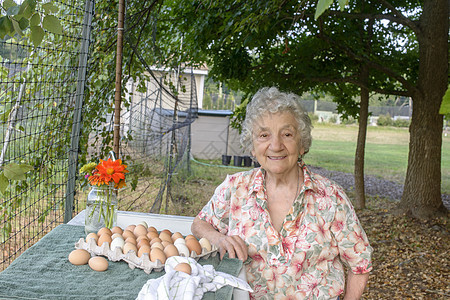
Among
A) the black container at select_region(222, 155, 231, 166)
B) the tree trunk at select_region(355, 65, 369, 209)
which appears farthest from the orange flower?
the black container at select_region(222, 155, 231, 166)

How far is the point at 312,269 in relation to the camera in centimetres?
173

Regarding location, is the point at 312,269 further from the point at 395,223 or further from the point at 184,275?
the point at 395,223

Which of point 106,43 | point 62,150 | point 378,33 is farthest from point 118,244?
point 378,33

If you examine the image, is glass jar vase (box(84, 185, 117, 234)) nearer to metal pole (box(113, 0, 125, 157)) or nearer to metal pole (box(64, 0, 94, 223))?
metal pole (box(113, 0, 125, 157))

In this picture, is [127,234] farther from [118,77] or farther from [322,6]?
[322,6]

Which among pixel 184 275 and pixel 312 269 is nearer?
pixel 184 275

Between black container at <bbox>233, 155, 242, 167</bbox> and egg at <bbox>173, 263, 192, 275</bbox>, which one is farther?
black container at <bbox>233, 155, 242, 167</bbox>

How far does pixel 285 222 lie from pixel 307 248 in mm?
122

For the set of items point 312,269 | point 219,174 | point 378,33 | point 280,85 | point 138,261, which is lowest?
point 219,174

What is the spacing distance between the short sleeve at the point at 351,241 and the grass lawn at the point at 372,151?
788 cm

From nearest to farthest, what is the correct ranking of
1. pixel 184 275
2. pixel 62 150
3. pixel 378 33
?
pixel 184 275 → pixel 62 150 → pixel 378 33

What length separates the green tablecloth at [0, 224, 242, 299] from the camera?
1.14m

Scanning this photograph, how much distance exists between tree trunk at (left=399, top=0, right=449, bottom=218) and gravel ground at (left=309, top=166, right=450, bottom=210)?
1.95 meters

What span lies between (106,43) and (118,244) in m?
2.45
